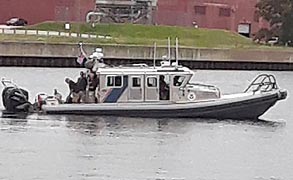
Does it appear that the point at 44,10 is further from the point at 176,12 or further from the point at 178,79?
the point at 178,79

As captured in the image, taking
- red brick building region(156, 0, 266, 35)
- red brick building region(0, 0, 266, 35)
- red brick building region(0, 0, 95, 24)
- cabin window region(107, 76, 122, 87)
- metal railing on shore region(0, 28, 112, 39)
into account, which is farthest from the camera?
red brick building region(156, 0, 266, 35)

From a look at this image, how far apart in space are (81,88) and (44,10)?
208 ft

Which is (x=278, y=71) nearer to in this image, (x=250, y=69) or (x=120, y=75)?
(x=250, y=69)

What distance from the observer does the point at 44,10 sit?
10744 cm

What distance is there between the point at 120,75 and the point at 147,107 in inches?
66.4

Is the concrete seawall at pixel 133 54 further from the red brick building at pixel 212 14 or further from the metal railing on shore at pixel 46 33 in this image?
the red brick building at pixel 212 14

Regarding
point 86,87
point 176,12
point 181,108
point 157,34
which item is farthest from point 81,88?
point 176,12

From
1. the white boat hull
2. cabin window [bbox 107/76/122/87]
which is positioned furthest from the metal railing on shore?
cabin window [bbox 107/76/122/87]

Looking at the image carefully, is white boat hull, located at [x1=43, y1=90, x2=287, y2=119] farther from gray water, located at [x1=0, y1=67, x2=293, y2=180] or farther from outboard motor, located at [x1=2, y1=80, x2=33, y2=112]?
outboard motor, located at [x1=2, y1=80, x2=33, y2=112]

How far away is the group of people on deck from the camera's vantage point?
147 feet

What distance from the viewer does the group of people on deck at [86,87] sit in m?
44.8

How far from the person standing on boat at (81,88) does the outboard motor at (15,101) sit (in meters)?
2.05

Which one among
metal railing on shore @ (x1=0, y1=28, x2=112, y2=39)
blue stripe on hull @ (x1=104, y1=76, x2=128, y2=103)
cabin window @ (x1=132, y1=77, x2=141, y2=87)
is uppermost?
cabin window @ (x1=132, y1=77, x2=141, y2=87)

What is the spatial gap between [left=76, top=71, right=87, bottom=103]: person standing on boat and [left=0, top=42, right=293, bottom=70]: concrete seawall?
45.4 meters
